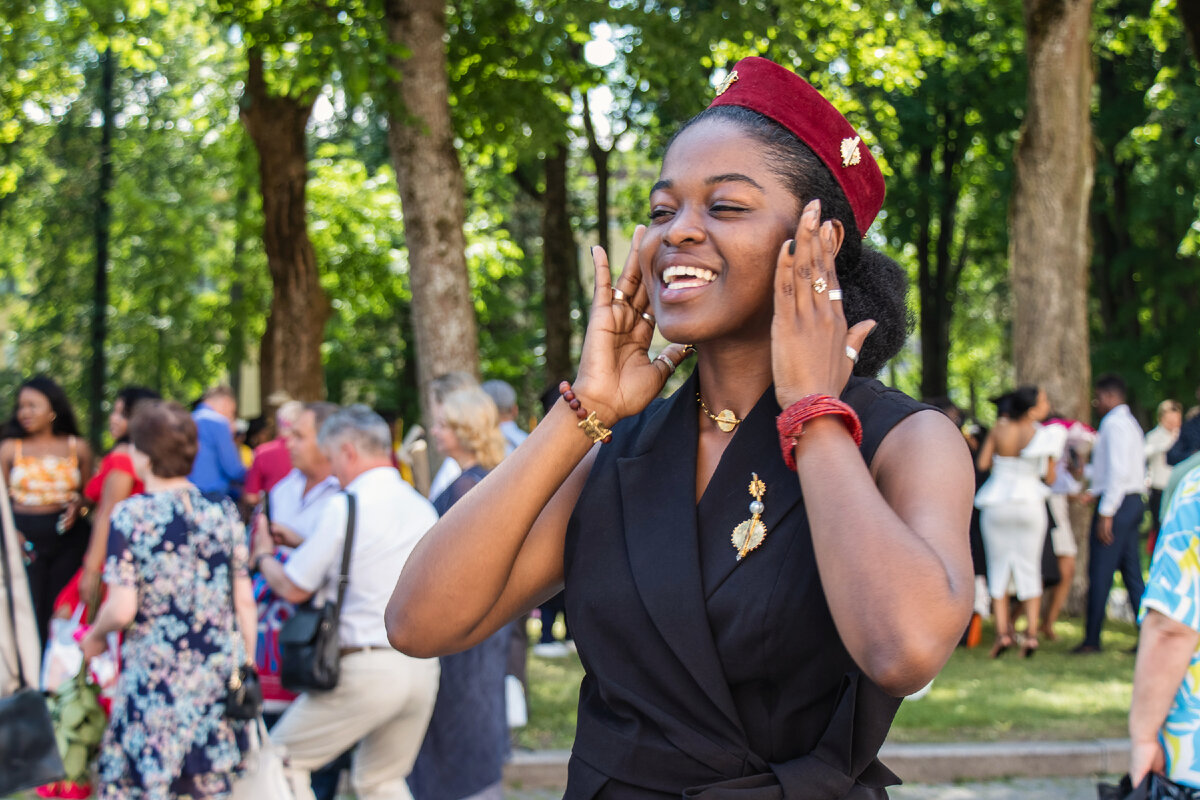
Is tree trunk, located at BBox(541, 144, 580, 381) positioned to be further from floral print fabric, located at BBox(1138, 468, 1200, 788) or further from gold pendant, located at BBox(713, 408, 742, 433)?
gold pendant, located at BBox(713, 408, 742, 433)

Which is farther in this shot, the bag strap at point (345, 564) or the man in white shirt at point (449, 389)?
the man in white shirt at point (449, 389)

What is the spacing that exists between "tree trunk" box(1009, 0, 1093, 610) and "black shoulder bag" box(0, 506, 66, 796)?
Result: 431 inches

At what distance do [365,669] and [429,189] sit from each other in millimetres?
5322

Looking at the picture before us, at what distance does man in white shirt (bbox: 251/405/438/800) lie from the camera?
18.6 feet

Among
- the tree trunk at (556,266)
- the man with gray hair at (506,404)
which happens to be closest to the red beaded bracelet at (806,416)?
the man with gray hair at (506,404)

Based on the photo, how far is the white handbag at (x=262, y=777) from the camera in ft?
18.2

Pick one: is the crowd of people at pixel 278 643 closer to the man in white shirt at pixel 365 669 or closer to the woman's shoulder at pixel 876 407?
the man in white shirt at pixel 365 669

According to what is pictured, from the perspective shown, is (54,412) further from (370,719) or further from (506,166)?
(506,166)

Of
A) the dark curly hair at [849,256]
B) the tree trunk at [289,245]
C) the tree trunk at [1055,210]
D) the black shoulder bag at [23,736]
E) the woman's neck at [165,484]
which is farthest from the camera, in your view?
the tree trunk at [289,245]

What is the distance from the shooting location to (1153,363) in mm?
24812

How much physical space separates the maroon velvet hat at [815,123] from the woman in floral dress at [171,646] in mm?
4140

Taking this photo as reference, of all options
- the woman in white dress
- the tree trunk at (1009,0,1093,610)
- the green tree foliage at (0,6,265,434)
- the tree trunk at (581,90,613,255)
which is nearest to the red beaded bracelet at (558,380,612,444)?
the woman in white dress

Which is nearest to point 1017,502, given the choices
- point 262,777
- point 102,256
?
point 262,777

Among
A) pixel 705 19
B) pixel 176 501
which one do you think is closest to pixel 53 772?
pixel 176 501
